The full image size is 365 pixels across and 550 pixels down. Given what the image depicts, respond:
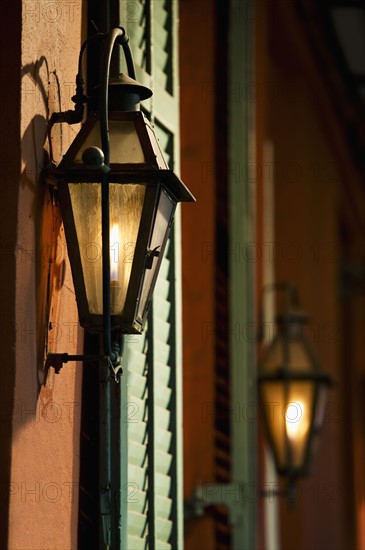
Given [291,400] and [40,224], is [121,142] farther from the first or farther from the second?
[291,400]

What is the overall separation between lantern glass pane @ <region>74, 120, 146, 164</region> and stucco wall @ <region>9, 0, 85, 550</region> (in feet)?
0.37

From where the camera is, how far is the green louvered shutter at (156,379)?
3.52 meters

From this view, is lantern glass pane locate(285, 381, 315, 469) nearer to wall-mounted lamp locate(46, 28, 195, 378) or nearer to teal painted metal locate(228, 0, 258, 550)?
teal painted metal locate(228, 0, 258, 550)

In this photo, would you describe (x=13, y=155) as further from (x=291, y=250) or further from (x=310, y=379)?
(x=291, y=250)


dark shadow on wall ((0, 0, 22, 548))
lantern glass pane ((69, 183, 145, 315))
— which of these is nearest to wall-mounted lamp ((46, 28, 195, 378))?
lantern glass pane ((69, 183, 145, 315))

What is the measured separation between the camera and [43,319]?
10.1ft

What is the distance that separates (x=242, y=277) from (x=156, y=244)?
2994 millimetres

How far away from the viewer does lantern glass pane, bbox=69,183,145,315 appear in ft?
9.82

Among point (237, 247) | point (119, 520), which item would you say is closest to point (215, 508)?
point (237, 247)

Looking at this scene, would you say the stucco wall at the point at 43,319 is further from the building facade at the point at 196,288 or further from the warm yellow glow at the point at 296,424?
the warm yellow glow at the point at 296,424

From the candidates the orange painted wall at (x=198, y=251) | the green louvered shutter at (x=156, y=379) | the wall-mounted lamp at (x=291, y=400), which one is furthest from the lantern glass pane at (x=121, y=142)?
the wall-mounted lamp at (x=291, y=400)

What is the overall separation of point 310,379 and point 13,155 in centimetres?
347

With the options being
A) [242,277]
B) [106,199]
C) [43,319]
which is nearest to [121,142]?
[106,199]

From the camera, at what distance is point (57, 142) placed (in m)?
3.23
